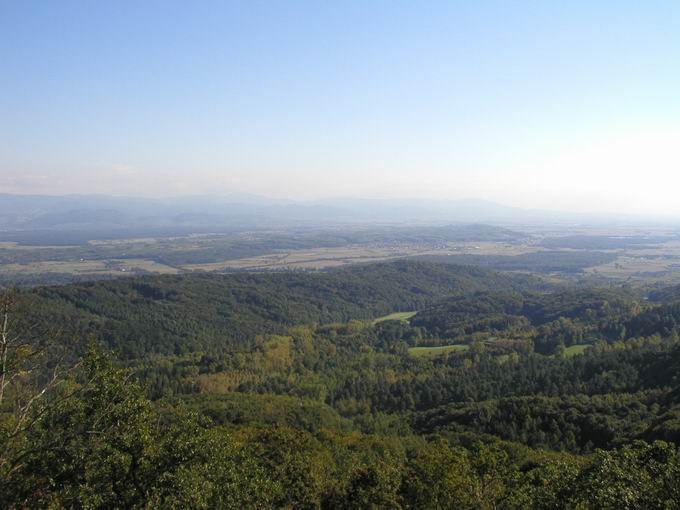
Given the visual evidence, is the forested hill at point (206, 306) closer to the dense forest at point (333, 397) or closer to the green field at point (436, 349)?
the dense forest at point (333, 397)

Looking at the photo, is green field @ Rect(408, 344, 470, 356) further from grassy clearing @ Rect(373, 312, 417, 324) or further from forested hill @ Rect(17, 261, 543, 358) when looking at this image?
forested hill @ Rect(17, 261, 543, 358)

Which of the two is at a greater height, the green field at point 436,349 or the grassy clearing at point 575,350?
the grassy clearing at point 575,350

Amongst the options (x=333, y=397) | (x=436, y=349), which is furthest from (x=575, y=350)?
(x=333, y=397)

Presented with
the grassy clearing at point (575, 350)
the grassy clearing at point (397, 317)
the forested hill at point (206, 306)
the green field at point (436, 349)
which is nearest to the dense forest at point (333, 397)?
the forested hill at point (206, 306)

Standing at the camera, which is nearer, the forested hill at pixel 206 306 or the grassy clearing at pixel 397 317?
the forested hill at pixel 206 306

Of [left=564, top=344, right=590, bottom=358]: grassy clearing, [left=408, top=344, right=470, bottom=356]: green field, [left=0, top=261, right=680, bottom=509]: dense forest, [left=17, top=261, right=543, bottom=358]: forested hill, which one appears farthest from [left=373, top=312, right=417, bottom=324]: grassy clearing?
[left=564, top=344, right=590, bottom=358]: grassy clearing

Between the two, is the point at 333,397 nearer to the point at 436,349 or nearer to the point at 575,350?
the point at 436,349
